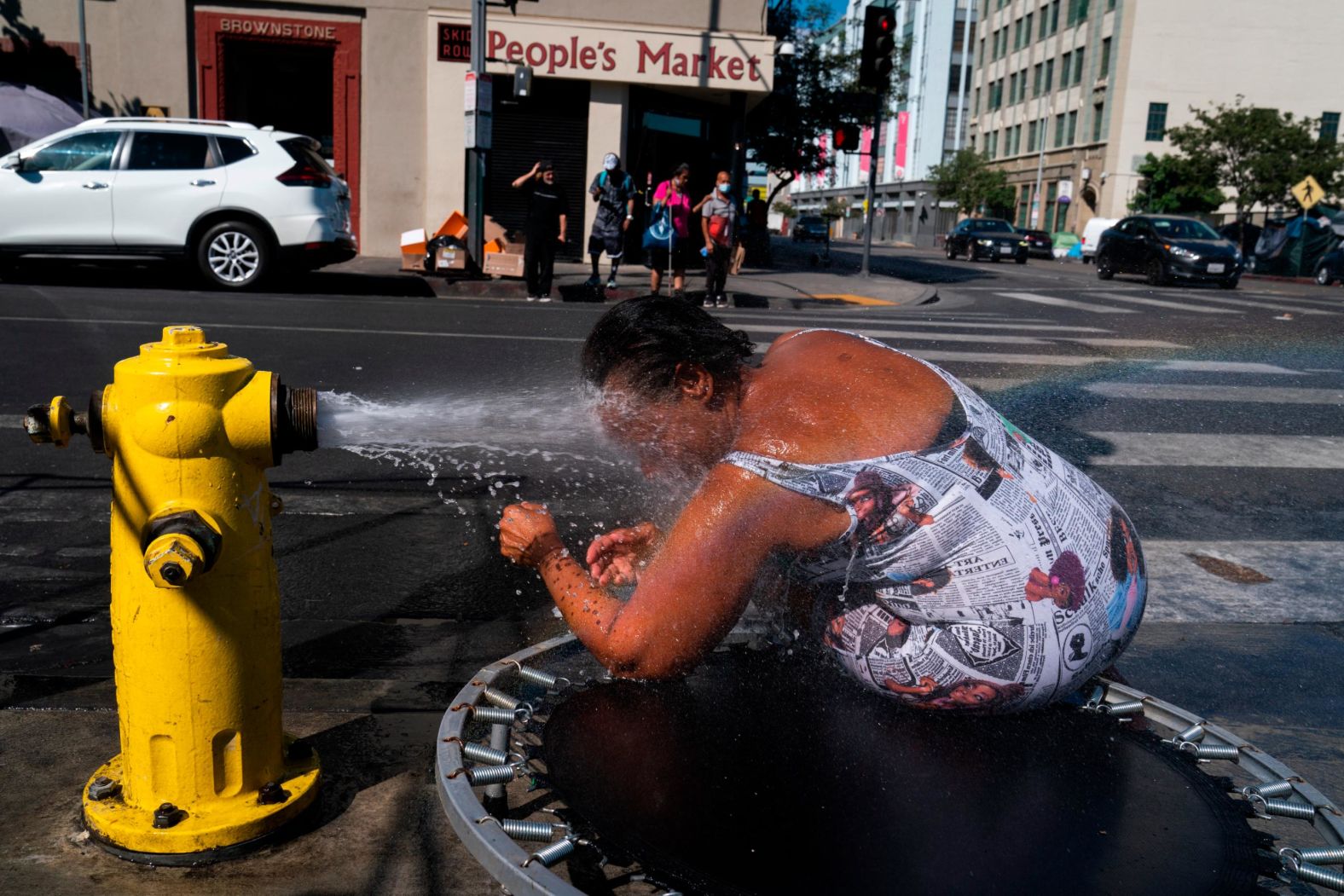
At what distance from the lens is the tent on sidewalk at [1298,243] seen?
101 feet

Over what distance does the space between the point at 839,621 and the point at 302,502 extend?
296cm

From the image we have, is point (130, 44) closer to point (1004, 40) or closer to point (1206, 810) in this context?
point (1206, 810)

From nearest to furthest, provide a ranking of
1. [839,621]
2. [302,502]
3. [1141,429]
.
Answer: [839,621]
[302,502]
[1141,429]

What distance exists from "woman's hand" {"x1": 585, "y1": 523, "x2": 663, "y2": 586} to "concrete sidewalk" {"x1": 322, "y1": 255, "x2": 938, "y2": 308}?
408 inches

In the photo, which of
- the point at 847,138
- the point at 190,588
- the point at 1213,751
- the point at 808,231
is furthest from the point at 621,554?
the point at 808,231

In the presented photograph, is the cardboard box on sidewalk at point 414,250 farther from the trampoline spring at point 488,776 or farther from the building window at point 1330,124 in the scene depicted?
the building window at point 1330,124

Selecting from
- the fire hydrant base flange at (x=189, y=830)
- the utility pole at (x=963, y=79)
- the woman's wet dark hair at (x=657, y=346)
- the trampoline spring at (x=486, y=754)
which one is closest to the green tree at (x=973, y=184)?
the utility pole at (x=963, y=79)

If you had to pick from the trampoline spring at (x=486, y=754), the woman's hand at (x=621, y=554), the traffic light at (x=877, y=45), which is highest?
the traffic light at (x=877, y=45)

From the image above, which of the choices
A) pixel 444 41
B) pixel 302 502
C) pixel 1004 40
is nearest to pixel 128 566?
pixel 302 502

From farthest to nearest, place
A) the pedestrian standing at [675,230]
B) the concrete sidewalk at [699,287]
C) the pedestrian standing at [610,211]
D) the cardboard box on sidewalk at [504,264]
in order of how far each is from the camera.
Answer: the cardboard box on sidewalk at [504,264], the pedestrian standing at [610,211], the concrete sidewalk at [699,287], the pedestrian standing at [675,230]

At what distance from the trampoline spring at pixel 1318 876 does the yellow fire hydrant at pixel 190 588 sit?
5.75 feet

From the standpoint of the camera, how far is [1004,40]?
67562mm

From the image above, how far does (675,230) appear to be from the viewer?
13.8 meters

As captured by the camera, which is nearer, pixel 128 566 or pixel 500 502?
pixel 128 566
